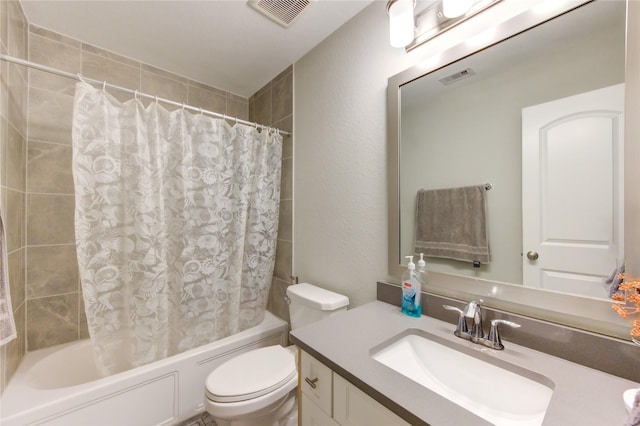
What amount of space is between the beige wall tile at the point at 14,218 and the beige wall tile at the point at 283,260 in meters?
1.41

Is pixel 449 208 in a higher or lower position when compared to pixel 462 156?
lower

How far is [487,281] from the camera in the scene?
914 mm

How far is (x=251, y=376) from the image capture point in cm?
119

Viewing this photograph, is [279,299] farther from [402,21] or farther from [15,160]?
[402,21]

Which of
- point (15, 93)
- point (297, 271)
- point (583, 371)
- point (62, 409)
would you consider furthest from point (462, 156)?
point (15, 93)

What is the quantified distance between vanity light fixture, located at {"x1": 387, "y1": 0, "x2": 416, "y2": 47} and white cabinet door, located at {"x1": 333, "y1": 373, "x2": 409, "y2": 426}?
1.30 meters

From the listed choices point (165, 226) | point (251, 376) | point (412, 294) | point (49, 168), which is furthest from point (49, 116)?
point (412, 294)

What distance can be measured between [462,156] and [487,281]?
19.3 inches

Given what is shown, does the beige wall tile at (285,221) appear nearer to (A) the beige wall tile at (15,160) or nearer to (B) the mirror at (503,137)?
(B) the mirror at (503,137)

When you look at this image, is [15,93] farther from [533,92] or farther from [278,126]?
[533,92]

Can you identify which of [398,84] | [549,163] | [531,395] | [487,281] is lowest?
[531,395]

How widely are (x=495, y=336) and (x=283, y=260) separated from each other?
4.69 ft

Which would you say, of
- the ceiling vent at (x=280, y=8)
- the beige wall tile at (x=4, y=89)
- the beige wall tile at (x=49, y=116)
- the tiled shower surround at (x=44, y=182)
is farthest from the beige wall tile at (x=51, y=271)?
the ceiling vent at (x=280, y=8)

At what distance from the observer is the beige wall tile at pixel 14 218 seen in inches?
46.7
